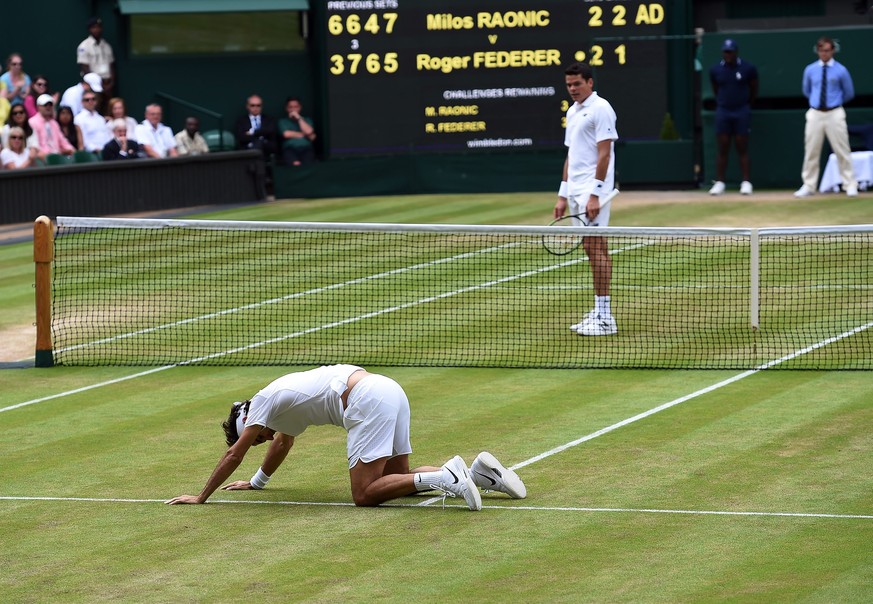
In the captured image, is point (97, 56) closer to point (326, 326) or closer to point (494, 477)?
point (326, 326)

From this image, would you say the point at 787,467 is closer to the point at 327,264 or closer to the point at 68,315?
the point at 68,315

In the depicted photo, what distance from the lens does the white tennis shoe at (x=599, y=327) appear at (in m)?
15.1

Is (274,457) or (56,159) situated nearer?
(274,457)

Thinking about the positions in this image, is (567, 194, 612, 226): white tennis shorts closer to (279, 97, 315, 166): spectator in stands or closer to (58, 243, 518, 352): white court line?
(58, 243, 518, 352): white court line

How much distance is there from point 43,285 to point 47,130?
11471mm

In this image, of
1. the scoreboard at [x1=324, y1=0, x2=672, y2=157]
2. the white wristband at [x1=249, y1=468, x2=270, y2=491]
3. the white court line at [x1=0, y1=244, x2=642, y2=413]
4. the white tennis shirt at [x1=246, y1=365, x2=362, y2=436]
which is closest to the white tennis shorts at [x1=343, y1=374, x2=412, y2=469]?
the white tennis shirt at [x1=246, y1=365, x2=362, y2=436]

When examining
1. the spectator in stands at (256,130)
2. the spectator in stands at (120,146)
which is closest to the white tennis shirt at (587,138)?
the spectator in stands at (120,146)

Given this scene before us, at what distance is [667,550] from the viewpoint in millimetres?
8180

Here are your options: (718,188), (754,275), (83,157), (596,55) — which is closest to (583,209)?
(754,275)

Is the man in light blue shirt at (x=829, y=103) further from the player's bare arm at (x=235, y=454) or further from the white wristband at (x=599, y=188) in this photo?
the player's bare arm at (x=235, y=454)

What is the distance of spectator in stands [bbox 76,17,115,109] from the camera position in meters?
28.5

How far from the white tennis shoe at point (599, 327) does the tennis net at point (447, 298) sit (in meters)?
0.10

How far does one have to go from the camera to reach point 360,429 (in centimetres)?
920

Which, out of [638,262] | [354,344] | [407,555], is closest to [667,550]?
[407,555]
